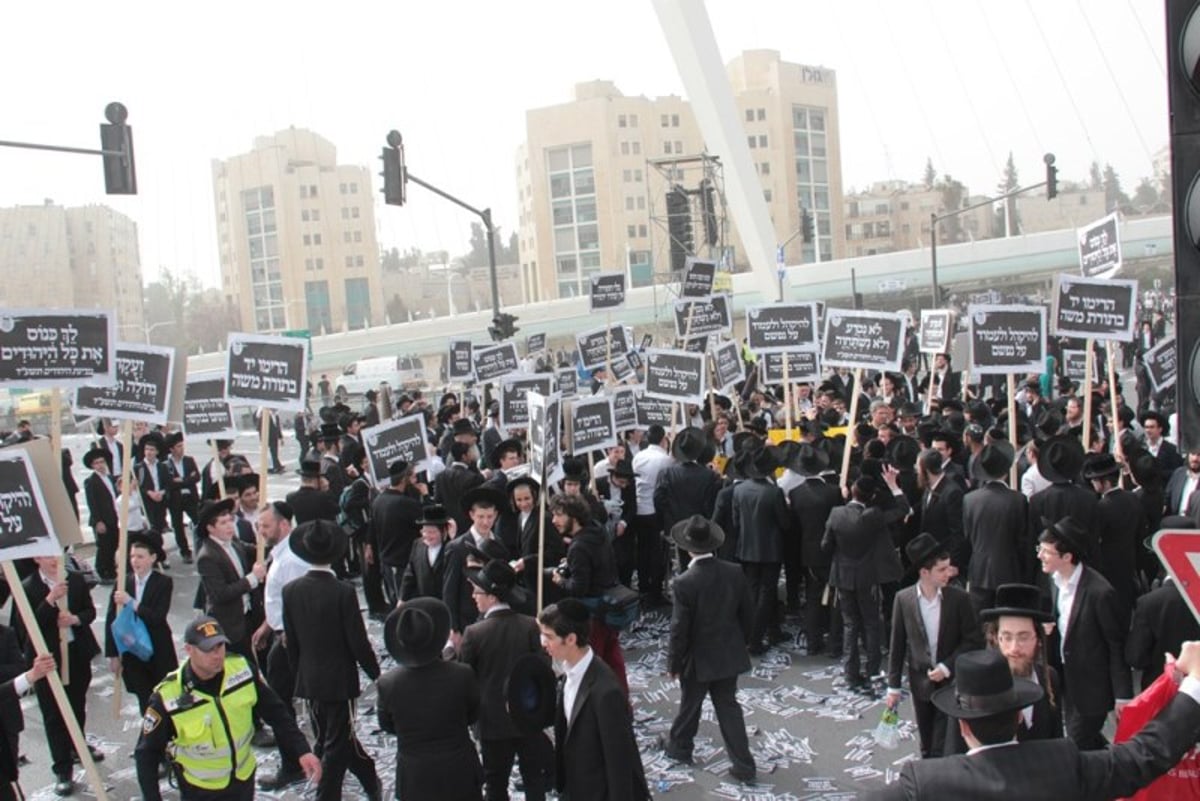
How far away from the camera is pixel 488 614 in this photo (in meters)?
5.94

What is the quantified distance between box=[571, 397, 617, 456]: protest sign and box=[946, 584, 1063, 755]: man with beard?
5.52 meters

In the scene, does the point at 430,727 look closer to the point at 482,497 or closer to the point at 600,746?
the point at 600,746

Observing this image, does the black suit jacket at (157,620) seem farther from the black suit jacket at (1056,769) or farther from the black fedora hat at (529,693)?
the black suit jacket at (1056,769)

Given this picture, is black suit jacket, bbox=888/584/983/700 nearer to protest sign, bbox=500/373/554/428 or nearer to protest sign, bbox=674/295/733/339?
protest sign, bbox=500/373/554/428

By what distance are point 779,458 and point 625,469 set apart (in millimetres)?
1548

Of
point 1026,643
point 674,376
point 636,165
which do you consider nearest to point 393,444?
point 674,376

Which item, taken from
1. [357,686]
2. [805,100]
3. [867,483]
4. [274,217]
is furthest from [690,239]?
[805,100]

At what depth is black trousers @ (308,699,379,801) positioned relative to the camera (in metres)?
6.21

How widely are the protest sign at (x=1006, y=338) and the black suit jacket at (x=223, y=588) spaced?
667cm

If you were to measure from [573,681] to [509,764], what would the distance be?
121 cm

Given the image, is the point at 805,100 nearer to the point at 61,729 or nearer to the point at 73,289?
the point at 73,289

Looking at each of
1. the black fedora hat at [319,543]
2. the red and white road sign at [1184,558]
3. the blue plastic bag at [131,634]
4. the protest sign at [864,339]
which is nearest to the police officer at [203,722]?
the black fedora hat at [319,543]

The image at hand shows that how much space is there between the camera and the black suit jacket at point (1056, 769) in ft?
11.3

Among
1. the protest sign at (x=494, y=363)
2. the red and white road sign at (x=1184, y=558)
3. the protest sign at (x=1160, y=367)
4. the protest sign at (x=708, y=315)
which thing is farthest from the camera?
the protest sign at (x=708, y=315)
